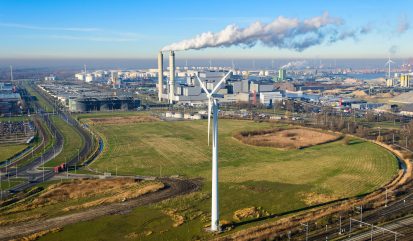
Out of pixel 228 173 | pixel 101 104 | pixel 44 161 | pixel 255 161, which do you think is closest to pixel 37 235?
pixel 228 173

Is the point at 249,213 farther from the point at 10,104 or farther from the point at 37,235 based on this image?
the point at 10,104

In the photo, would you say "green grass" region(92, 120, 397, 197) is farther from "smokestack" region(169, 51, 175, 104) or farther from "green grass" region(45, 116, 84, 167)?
"smokestack" region(169, 51, 175, 104)

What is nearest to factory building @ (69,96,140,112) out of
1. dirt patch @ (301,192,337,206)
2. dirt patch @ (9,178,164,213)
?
dirt patch @ (9,178,164,213)

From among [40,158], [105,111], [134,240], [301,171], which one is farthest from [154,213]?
[105,111]

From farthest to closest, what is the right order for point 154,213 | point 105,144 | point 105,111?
point 105,111 → point 105,144 → point 154,213

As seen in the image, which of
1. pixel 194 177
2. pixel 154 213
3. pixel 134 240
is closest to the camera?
pixel 134 240

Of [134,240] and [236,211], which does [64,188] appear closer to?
[134,240]

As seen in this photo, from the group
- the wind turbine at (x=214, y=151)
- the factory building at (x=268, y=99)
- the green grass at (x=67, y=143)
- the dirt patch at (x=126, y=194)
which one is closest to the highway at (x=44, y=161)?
the green grass at (x=67, y=143)
